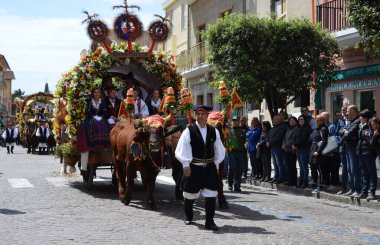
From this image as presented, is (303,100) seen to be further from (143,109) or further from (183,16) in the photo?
(183,16)

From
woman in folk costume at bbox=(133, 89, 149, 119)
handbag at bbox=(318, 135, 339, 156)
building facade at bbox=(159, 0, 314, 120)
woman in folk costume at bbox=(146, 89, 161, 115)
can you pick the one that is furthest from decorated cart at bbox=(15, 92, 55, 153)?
handbag at bbox=(318, 135, 339, 156)

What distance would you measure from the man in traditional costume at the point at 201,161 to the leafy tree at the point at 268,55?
25.5ft

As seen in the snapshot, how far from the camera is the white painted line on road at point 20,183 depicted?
14.7 meters

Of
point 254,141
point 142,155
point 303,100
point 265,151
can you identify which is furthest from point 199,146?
point 303,100

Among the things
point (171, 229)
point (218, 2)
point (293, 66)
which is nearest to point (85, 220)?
point (171, 229)

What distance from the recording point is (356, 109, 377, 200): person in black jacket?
1168 cm

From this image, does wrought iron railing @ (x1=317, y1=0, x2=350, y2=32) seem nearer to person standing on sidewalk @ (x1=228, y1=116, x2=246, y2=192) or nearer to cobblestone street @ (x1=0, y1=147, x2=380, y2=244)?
person standing on sidewalk @ (x1=228, y1=116, x2=246, y2=192)

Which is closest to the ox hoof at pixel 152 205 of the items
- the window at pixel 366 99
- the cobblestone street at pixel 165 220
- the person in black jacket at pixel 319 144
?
the cobblestone street at pixel 165 220

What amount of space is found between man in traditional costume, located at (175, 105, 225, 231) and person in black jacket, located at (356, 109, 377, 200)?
13.2 feet

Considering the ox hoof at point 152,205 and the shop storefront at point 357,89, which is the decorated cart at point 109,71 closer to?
the ox hoof at point 152,205

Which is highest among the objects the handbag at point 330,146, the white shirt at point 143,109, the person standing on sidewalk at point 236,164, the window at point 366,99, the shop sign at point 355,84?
the shop sign at point 355,84

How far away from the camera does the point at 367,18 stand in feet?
39.7

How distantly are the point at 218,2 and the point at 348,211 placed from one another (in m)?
20.5

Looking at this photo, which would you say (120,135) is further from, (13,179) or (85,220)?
(13,179)
